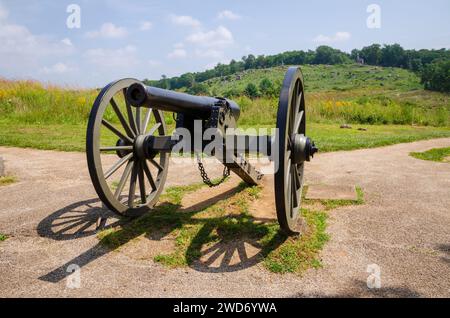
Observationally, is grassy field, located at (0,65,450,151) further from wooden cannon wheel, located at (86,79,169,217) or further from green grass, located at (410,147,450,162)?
wooden cannon wheel, located at (86,79,169,217)

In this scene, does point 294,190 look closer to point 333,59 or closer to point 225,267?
point 225,267

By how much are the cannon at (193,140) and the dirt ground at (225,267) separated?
55cm

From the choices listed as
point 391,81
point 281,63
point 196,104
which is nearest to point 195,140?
point 196,104

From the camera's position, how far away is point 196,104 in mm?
4148

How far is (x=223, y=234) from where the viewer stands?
4.14m

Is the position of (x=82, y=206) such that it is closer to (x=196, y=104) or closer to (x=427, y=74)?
(x=196, y=104)

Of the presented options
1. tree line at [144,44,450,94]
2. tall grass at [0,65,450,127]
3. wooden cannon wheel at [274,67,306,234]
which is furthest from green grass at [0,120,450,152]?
tree line at [144,44,450,94]

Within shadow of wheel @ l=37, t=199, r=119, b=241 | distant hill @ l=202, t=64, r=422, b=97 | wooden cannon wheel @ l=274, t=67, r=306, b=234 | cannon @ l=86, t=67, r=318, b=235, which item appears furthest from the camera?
distant hill @ l=202, t=64, r=422, b=97

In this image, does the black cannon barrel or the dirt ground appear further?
the black cannon barrel

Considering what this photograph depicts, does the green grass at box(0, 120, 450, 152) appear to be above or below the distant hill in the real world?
below

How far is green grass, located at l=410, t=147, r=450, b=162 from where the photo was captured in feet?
28.4

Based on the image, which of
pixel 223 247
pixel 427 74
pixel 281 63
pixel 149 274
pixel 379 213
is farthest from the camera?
pixel 281 63

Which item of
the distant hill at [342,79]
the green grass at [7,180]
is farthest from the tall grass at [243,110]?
the distant hill at [342,79]
